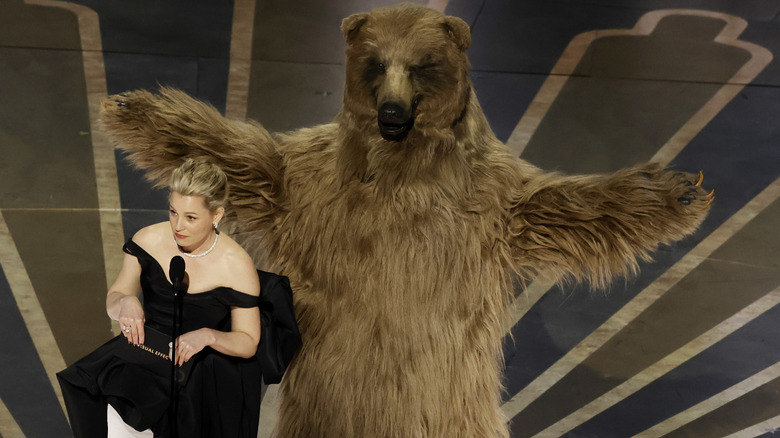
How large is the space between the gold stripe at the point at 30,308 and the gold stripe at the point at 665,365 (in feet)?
6.76

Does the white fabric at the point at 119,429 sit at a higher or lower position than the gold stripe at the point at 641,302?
higher

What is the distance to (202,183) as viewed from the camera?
2.48 m

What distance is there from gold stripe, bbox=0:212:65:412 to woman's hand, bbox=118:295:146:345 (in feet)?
6.46

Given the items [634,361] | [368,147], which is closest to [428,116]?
[368,147]

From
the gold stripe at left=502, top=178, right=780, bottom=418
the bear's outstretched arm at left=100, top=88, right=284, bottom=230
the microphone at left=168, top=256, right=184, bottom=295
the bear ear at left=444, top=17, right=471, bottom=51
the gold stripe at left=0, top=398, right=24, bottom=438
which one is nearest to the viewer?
the microphone at left=168, top=256, right=184, bottom=295

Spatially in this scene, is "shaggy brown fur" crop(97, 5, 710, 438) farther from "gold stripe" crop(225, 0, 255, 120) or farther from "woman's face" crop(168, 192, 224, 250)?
"gold stripe" crop(225, 0, 255, 120)

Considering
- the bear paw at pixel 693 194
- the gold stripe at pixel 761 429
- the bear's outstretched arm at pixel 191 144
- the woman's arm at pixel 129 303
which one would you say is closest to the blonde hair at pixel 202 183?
the woman's arm at pixel 129 303

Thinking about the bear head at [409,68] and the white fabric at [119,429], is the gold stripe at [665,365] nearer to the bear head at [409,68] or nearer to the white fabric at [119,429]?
the bear head at [409,68]

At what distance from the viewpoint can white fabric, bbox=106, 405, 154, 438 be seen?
8.17 ft

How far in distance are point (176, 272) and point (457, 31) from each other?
0.97 meters

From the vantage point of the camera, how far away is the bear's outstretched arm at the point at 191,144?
2.93 meters

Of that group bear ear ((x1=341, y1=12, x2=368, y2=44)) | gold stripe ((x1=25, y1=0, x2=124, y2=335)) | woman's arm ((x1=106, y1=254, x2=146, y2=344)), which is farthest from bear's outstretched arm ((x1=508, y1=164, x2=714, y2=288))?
gold stripe ((x1=25, y1=0, x2=124, y2=335))

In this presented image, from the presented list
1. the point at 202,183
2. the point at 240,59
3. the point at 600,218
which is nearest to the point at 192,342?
the point at 202,183

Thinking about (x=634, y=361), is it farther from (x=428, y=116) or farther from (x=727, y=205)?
(x=428, y=116)
